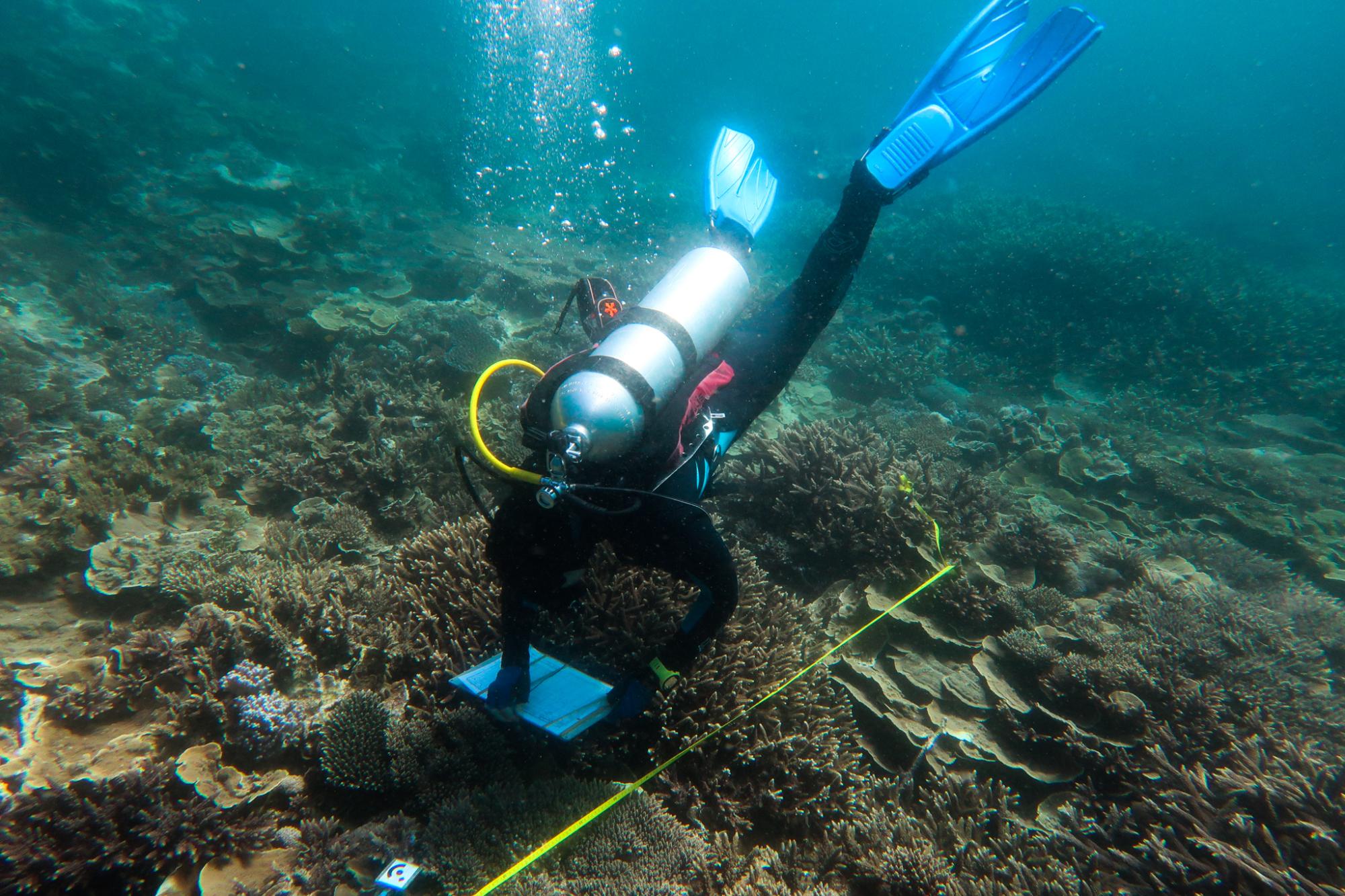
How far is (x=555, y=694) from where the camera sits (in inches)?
126

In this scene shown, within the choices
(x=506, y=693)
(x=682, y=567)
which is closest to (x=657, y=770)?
(x=506, y=693)

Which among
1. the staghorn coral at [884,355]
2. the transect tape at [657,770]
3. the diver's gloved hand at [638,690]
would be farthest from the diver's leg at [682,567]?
the staghorn coral at [884,355]

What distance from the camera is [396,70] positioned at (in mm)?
31438

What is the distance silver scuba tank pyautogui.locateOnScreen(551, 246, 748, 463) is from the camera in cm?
194

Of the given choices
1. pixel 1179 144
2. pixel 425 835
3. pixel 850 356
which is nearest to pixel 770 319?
pixel 425 835

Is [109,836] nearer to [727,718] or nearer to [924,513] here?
[727,718]

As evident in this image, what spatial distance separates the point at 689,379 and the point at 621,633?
2.07m

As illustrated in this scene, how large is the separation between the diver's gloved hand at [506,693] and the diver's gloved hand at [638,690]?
52 centimetres

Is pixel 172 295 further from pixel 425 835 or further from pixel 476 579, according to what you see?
pixel 425 835

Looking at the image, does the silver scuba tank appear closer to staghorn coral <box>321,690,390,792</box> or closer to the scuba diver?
the scuba diver

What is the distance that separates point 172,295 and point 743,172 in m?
12.5

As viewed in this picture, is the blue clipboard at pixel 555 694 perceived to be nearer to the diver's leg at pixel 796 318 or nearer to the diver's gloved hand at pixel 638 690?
the diver's gloved hand at pixel 638 690

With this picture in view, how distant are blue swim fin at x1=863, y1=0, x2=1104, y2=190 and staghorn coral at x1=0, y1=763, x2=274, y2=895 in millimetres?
5484

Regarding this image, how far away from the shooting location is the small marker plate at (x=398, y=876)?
87.2 inches
